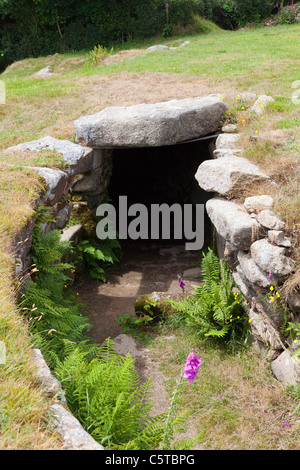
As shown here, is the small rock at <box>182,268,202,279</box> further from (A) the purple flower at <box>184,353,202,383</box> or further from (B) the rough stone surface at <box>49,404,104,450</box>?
(B) the rough stone surface at <box>49,404,104,450</box>

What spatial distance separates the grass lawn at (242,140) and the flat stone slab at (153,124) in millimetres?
502

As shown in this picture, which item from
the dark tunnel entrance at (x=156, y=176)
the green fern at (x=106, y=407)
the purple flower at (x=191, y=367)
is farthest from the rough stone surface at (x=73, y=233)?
the purple flower at (x=191, y=367)

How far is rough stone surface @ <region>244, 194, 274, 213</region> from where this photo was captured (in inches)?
213

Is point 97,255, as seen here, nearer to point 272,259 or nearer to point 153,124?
point 153,124

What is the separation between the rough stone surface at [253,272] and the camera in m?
4.91

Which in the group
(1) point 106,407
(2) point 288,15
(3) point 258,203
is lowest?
(1) point 106,407

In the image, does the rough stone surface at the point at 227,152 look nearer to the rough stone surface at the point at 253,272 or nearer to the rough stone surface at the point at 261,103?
the rough stone surface at the point at 261,103

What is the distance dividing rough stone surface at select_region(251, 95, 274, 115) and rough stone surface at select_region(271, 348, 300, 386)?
16.1 feet

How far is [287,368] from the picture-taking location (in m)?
4.64

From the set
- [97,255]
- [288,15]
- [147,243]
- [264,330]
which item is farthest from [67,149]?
[288,15]

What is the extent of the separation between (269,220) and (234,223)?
1.47 feet

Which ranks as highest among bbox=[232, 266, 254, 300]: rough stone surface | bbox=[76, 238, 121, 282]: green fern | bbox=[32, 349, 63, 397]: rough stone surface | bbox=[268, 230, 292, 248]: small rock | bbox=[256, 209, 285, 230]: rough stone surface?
bbox=[32, 349, 63, 397]: rough stone surface

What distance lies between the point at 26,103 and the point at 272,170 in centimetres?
735

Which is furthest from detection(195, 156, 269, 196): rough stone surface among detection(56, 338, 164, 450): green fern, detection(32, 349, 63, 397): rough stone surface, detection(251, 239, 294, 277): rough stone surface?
detection(32, 349, 63, 397): rough stone surface
